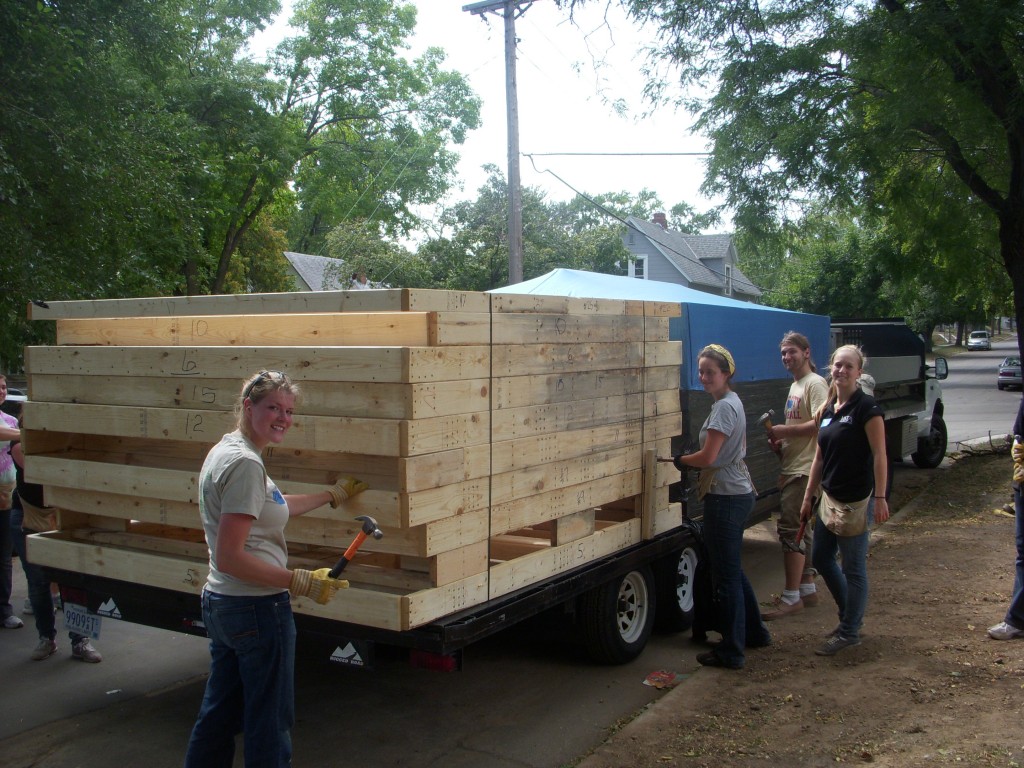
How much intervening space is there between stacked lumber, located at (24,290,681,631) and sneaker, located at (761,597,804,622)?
1516 millimetres

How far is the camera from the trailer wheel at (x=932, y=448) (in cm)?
1417

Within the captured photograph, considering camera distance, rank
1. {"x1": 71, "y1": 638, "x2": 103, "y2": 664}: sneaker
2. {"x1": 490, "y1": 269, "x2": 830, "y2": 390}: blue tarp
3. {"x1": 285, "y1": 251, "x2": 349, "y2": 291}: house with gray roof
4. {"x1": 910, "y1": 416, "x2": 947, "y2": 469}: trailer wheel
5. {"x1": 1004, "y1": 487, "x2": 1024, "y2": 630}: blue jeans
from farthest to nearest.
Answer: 1. {"x1": 285, "y1": 251, "x2": 349, "y2": 291}: house with gray roof
2. {"x1": 910, "y1": 416, "x2": 947, "y2": 469}: trailer wheel
3. {"x1": 490, "y1": 269, "x2": 830, "y2": 390}: blue tarp
4. {"x1": 71, "y1": 638, "x2": 103, "y2": 664}: sneaker
5. {"x1": 1004, "y1": 487, "x2": 1024, "y2": 630}: blue jeans

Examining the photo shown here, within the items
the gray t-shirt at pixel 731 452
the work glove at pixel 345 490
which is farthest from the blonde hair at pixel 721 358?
the work glove at pixel 345 490

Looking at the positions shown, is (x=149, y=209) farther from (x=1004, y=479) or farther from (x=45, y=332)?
(x=1004, y=479)

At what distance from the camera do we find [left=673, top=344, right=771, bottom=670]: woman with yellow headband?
17.4 ft

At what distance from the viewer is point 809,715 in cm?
455

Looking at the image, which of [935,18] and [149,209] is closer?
[935,18]

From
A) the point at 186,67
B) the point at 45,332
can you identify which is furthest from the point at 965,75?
the point at 186,67

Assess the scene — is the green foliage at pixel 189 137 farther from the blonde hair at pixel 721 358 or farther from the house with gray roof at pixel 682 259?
the house with gray roof at pixel 682 259

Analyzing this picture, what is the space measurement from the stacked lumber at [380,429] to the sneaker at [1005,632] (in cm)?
212

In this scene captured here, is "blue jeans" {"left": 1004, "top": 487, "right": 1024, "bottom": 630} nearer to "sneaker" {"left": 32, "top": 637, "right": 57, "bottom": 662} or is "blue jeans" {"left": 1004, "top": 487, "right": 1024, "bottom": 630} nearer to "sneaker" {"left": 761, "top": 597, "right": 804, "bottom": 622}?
"sneaker" {"left": 761, "top": 597, "right": 804, "bottom": 622}

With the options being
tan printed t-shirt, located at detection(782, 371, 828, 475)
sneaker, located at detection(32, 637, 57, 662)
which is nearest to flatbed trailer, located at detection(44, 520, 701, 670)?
tan printed t-shirt, located at detection(782, 371, 828, 475)

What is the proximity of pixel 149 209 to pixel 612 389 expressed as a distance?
367 inches

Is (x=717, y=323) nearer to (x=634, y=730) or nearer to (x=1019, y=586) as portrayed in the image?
(x=1019, y=586)
